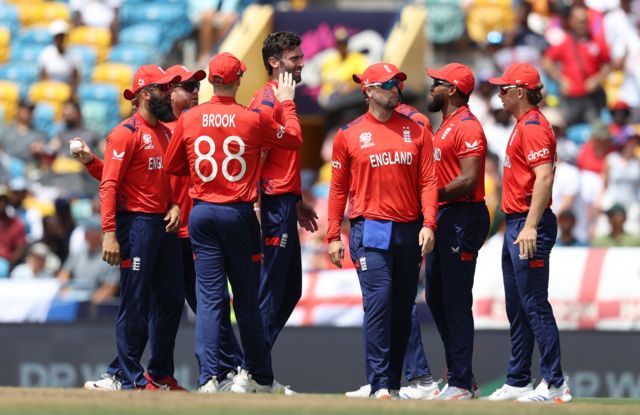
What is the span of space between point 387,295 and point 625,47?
980 centimetres

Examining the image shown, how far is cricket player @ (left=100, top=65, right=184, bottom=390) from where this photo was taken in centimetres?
1073

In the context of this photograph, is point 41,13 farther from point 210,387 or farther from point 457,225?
point 210,387

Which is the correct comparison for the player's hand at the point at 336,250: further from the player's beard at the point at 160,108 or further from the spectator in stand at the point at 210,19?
the spectator in stand at the point at 210,19

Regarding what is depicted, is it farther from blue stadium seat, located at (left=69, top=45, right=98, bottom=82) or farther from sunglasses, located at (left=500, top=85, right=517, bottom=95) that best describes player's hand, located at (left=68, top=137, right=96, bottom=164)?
blue stadium seat, located at (left=69, top=45, right=98, bottom=82)

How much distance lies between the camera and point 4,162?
61.5 ft

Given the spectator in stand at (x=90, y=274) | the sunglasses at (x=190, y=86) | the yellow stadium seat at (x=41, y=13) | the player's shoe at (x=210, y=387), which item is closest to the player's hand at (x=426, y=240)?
the player's shoe at (x=210, y=387)

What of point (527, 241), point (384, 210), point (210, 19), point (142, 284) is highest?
point (210, 19)

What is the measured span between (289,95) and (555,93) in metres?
8.73

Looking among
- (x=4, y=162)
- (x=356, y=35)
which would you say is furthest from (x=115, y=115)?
(x=356, y=35)

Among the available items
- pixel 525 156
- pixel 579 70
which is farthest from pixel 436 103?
pixel 579 70

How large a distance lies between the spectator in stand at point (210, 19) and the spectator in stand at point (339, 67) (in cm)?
176

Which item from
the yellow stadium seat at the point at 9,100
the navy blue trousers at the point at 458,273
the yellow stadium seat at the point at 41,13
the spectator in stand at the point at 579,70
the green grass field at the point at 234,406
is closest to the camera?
the green grass field at the point at 234,406

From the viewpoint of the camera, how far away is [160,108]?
10.9 metres

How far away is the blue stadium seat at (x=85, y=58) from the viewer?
2064 centimetres
